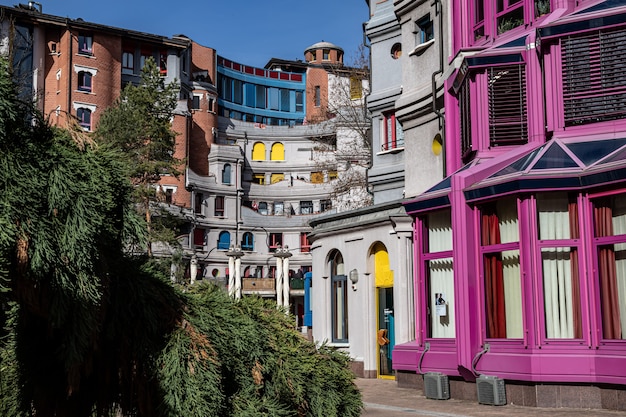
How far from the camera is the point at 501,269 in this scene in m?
15.1

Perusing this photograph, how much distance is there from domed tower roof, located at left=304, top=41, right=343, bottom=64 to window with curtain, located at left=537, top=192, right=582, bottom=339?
288 ft

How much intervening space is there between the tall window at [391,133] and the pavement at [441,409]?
966cm

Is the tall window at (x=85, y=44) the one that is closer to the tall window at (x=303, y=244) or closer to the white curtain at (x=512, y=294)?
the tall window at (x=303, y=244)

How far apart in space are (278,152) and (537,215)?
68.1 metres

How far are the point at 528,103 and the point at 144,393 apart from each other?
12516 millimetres

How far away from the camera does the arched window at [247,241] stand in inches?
2896

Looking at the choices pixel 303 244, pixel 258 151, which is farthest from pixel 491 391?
pixel 258 151

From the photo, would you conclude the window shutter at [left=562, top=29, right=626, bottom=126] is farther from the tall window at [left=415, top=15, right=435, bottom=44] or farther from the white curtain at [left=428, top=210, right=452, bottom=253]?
the tall window at [left=415, top=15, right=435, bottom=44]

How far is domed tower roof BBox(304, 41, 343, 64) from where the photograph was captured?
101 metres

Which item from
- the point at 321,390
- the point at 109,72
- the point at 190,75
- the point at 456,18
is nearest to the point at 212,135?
the point at 190,75

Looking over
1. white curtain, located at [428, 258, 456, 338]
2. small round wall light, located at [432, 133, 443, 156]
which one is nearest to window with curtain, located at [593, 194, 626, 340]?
white curtain, located at [428, 258, 456, 338]

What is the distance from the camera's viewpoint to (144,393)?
438 cm

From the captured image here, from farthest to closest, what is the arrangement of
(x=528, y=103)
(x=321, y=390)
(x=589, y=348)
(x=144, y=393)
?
1. (x=528, y=103)
2. (x=589, y=348)
3. (x=321, y=390)
4. (x=144, y=393)

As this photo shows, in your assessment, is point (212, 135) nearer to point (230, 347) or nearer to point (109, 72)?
point (109, 72)
